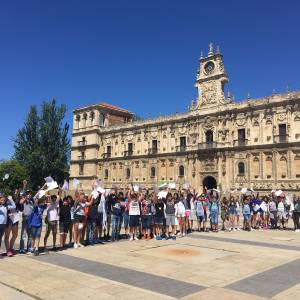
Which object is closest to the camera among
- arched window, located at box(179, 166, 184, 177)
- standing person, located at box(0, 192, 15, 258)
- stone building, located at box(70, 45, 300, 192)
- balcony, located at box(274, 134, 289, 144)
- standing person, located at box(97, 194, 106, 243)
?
standing person, located at box(0, 192, 15, 258)

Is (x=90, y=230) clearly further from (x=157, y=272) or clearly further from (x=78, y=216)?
(x=157, y=272)

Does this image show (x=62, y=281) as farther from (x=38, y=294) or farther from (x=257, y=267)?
(x=257, y=267)

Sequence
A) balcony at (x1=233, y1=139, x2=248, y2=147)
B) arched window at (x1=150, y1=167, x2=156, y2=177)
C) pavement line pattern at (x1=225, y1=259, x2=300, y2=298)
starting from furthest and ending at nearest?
arched window at (x1=150, y1=167, x2=156, y2=177) < balcony at (x1=233, y1=139, x2=248, y2=147) < pavement line pattern at (x1=225, y1=259, x2=300, y2=298)

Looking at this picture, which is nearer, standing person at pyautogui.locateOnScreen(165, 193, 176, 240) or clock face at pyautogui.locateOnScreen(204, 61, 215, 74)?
standing person at pyautogui.locateOnScreen(165, 193, 176, 240)

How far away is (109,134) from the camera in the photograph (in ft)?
163

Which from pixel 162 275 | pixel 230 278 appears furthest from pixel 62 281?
pixel 230 278

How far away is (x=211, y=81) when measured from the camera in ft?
127

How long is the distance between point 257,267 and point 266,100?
29421 millimetres

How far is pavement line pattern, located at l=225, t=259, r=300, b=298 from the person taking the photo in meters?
6.06

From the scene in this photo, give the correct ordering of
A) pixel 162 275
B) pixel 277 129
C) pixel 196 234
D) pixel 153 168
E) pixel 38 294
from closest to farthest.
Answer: pixel 38 294 < pixel 162 275 < pixel 196 234 < pixel 277 129 < pixel 153 168

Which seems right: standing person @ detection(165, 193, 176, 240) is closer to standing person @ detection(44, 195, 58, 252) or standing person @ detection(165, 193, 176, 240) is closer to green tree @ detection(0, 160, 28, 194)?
standing person @ detection(44, 195, 58, 252)

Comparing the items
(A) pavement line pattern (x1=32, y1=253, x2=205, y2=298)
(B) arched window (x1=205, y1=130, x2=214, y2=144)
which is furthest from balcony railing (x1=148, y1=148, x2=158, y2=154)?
(A) pavement line pattern (x1=32, y1=253, x2=205, y2=298)

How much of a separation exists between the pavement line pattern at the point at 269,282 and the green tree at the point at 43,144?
1685 inches

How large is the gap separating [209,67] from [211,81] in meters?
1.95
